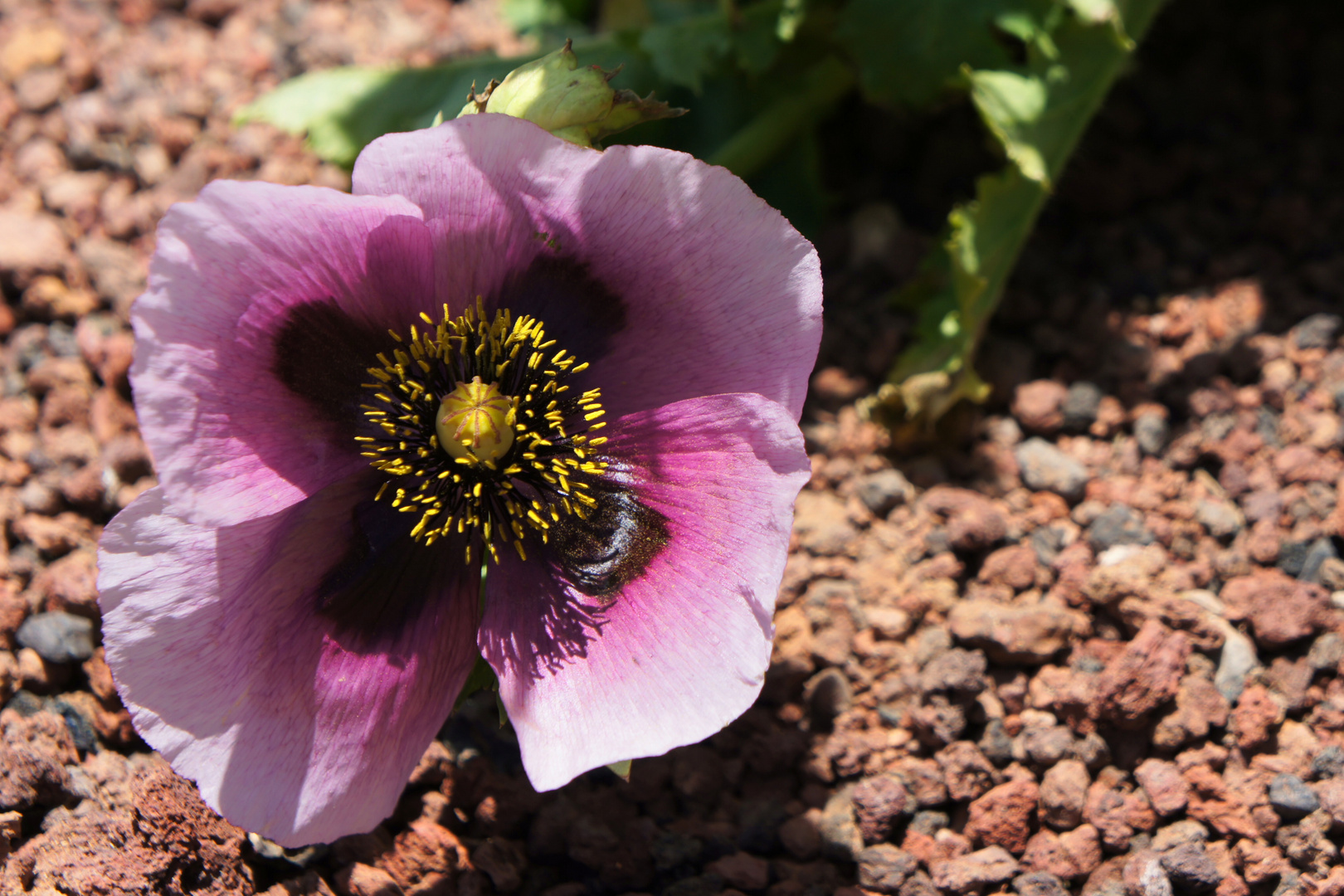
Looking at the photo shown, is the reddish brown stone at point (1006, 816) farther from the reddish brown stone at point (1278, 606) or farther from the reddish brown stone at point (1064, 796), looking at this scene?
the reddish brown stone at point (1278, 606)

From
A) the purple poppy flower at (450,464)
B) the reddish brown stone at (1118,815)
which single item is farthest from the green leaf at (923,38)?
the reddish brown stone at (1118,815)

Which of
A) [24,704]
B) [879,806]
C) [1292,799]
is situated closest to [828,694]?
[879,806]

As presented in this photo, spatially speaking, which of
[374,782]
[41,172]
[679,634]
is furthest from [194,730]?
[41,172]

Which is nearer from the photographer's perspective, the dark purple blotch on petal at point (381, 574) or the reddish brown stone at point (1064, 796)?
the dark purple blotch on petal at point (381, 574)

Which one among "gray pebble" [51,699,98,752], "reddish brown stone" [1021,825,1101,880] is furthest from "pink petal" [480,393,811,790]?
"gray pebble" [51,699,98,752]

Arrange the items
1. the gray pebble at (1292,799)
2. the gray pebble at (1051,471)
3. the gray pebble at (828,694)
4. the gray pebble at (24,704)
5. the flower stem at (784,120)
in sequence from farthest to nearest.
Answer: the flower stem at (784,120) → the gray pebble at (1051,471) → the gray pebble at (828,694) → the gray pebble at (24,704) → the gray pebble at (1292,799)
